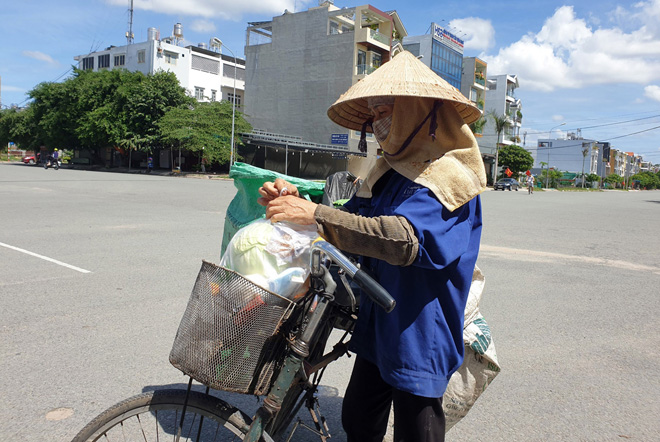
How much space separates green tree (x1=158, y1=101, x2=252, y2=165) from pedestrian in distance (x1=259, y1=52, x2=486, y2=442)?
36563mm

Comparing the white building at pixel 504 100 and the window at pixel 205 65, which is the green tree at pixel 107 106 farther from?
the white building at pixel 504 100

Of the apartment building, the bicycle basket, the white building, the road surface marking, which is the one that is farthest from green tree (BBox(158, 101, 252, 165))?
the white building

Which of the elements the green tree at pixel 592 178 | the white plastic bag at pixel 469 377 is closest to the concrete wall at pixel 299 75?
the white plastic bag at pixel 469 377

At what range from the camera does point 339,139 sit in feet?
143

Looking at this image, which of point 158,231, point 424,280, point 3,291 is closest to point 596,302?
point 424,280

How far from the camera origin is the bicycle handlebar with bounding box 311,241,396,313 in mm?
1442

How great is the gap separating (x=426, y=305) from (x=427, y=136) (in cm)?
58

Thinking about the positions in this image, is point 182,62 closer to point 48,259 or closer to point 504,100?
point 504,100

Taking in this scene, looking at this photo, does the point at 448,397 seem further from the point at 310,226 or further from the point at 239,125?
the point at 239,125

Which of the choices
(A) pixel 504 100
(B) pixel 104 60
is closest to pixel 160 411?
(B) pixel 104 60

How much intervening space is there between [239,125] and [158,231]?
3154 cm

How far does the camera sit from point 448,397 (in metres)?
2.06

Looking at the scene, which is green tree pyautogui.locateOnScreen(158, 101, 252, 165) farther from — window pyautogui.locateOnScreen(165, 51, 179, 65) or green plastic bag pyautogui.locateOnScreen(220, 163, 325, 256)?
green plastic bag pyautogui.locateOnScreen(220, 163, 325, 256)

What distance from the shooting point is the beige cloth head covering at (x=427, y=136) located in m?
1.64
